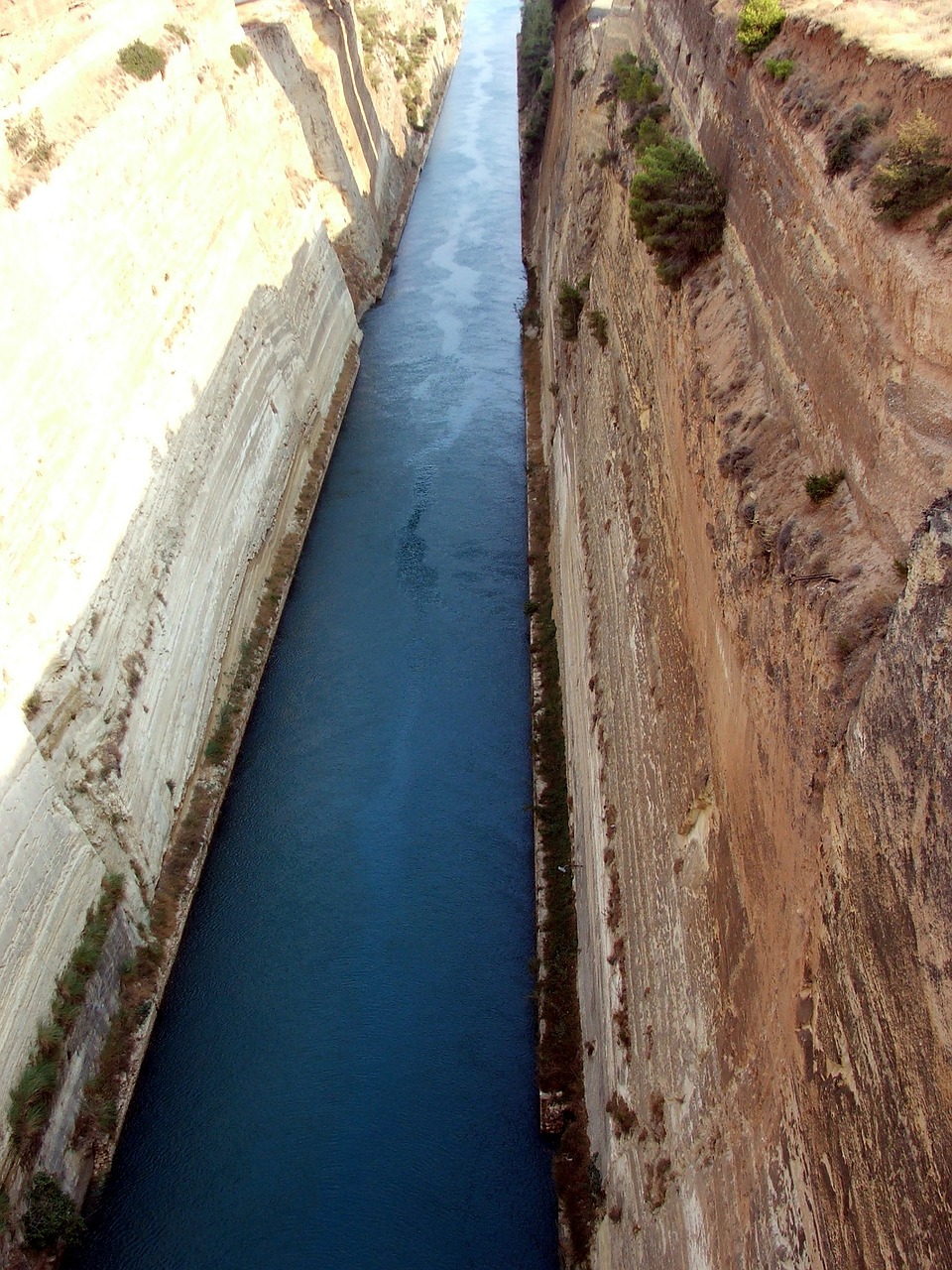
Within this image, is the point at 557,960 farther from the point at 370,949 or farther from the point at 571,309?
the point at 571,309

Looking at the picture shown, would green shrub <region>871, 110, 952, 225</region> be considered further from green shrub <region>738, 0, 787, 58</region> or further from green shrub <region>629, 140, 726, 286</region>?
green shrub <region>738, 0, 787, 58</region>

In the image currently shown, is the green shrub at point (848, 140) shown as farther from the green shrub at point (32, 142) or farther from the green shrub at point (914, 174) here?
the green shrub at point (32, 142)

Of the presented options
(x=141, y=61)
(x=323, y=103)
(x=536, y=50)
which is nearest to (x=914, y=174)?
(x=141, y=61)

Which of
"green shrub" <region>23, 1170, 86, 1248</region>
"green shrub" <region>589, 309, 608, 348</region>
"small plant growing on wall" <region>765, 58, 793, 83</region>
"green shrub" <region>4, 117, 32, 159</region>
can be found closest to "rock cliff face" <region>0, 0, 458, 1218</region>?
"green shrub" <region>4, 117, 32, 159</region>

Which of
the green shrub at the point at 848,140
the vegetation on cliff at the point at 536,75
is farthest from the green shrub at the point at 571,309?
the vegetation on cliff at the point at 536,75

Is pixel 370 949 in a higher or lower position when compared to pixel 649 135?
lower
